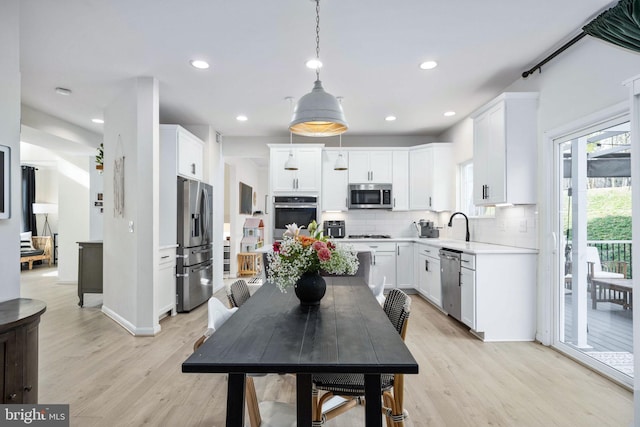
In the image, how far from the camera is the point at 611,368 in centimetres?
279

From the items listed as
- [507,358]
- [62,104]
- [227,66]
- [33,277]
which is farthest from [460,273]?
[33,277]

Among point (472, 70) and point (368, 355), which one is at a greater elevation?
point (472, 70)

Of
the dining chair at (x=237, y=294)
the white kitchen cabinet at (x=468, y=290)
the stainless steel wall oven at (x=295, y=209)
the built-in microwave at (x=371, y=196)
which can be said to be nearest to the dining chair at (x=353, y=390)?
the dining chair at (x=237, y=294)

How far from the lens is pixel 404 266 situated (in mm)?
5867

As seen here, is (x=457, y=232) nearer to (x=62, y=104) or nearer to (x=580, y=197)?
(x=580, y=197)

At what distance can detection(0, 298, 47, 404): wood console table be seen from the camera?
1.67 metres

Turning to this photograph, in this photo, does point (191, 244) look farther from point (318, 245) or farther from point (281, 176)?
point (318, 245)

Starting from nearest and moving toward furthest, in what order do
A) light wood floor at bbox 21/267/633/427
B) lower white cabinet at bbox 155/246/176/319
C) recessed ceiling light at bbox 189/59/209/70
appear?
light wood floor at bbox 21/267/633/427 → recessed ceiling light at bbox 189/59/209/70 → lower white cabinet at bbox 155/246/176/319

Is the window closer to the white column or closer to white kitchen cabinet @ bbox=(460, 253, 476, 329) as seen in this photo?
white kitchen cabinet @ bbox=(460, 253, 476, 329)

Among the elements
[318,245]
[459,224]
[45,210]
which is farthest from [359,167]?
[45,210]

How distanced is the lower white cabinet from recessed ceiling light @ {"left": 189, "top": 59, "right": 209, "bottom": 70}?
6.95 feet

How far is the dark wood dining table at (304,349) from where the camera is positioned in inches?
48.7

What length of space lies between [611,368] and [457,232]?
302 centimetres

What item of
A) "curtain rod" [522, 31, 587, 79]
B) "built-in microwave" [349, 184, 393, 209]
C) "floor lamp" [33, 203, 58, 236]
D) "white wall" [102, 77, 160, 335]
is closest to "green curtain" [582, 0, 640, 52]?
"curtain rod" [522, 31, 587, 79]
